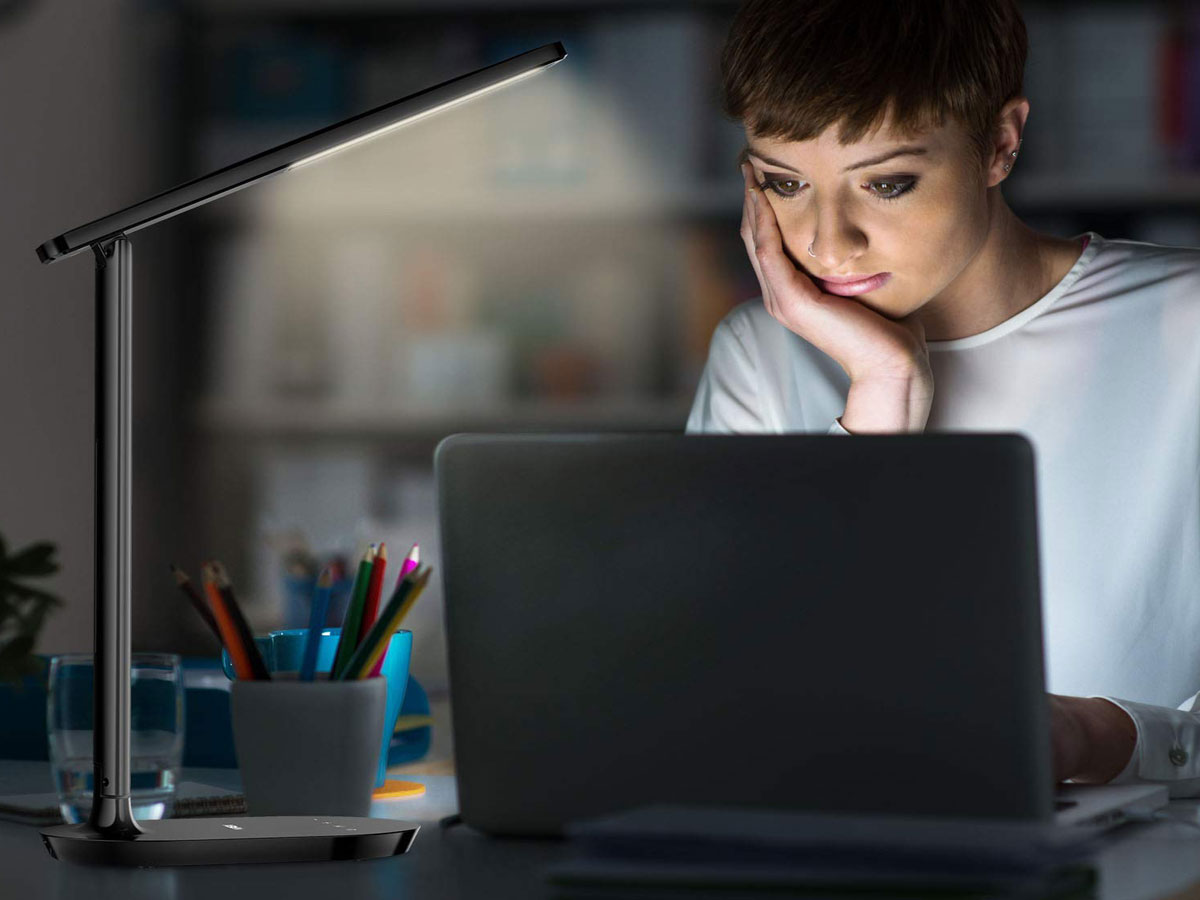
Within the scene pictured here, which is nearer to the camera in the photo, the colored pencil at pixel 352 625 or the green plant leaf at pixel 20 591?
the colored pencil at pixel 352 625

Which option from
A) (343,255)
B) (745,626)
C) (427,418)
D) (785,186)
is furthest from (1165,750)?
(343,255)

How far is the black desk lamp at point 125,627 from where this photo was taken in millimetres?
785

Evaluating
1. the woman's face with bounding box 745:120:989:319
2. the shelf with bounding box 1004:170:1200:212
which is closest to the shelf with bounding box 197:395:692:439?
the shelf with bounding box 1004:170:1200:212

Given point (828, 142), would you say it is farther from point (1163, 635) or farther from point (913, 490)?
point (913, 490)

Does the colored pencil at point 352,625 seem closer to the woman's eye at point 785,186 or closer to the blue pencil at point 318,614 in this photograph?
the blue pencil at point 318,614

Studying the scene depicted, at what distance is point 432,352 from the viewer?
2.82 meters

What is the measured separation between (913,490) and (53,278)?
8.20ft

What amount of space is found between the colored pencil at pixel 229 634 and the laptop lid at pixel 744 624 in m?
0.16

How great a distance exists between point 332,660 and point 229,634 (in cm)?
9

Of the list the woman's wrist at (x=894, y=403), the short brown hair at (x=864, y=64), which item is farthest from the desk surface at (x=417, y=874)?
the short brown hair at (x=864, y=64)

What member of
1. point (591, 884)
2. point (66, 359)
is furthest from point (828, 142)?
point (66, 359)

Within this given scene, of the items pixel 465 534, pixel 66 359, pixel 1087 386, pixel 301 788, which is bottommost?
pixel 301 788

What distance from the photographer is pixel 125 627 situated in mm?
816

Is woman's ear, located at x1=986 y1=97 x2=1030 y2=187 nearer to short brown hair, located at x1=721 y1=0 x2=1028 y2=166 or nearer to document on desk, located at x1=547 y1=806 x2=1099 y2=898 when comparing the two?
short brown hair, located at x1=721 y1=0 x2=1028 y2=166
